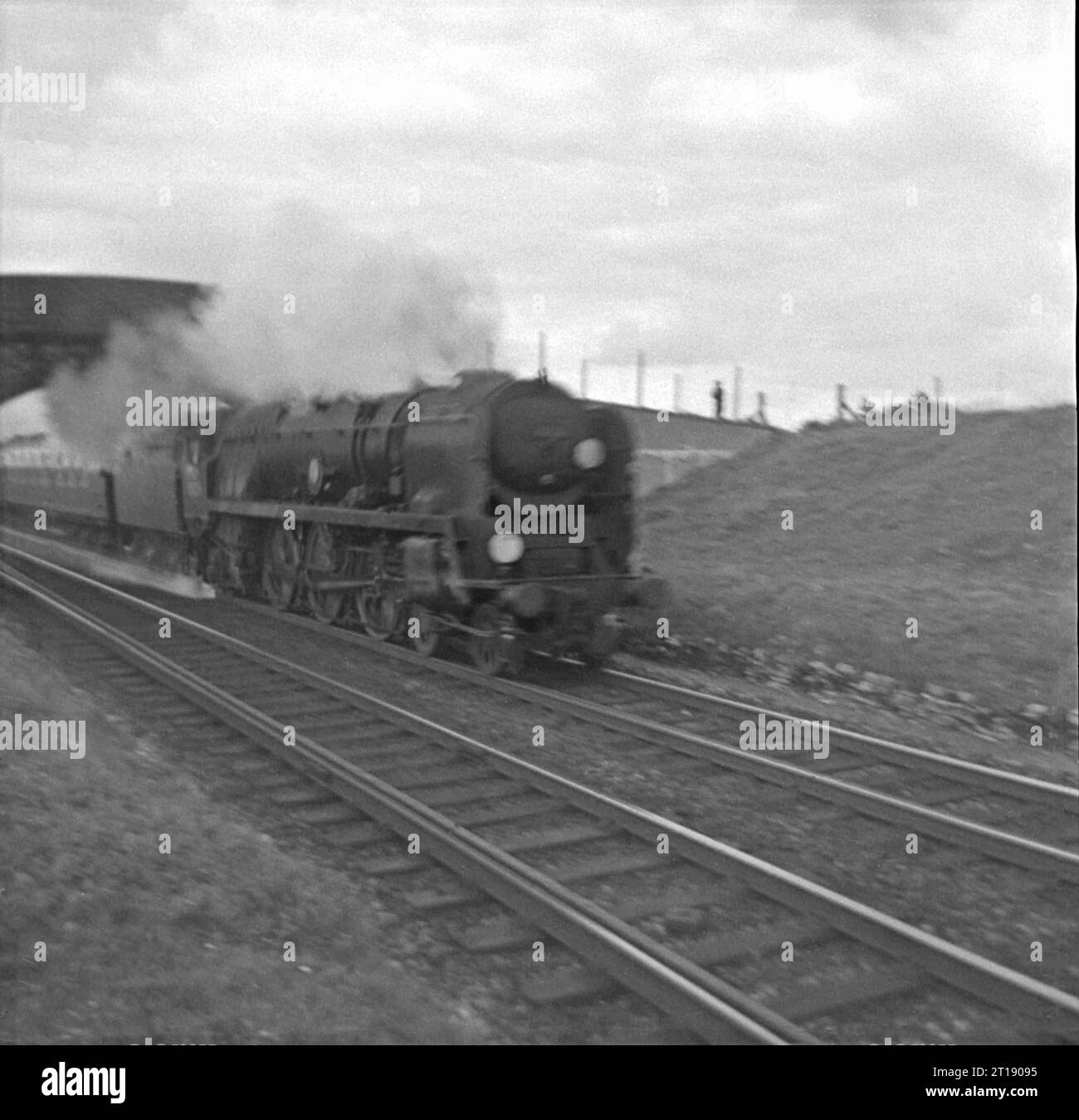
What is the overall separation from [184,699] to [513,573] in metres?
3.19

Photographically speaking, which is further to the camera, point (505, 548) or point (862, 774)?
point (505, 548)

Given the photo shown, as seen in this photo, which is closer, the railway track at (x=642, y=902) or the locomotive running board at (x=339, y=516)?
the railway track at (x=642, y=902)

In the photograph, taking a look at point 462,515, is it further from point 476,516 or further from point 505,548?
point 505,548

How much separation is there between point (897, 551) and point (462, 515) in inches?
302

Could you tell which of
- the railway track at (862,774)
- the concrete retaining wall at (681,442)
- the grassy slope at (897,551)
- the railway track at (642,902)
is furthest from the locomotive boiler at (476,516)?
the concrete retaining wall at (681,442)

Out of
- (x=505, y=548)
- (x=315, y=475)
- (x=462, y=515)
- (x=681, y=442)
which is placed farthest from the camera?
(x=681, y=442)

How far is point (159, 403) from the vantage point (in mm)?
18016

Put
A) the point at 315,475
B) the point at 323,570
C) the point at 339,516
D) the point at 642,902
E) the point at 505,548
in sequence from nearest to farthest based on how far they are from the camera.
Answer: the point at 642,902 → the point at 505,548 → the point at 339,516 → the point at 315,475 → the point at 323,570

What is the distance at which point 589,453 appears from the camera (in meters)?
11.2

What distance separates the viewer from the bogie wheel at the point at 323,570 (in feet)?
42.1

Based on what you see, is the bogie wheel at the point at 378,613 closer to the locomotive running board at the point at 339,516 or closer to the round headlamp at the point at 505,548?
the locomotive running board at the point at 339,516

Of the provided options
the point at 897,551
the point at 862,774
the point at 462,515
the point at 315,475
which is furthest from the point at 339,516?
the point at 897,551

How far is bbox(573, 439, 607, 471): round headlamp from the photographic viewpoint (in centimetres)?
1110

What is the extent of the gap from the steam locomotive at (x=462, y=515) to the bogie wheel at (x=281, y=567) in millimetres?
36
